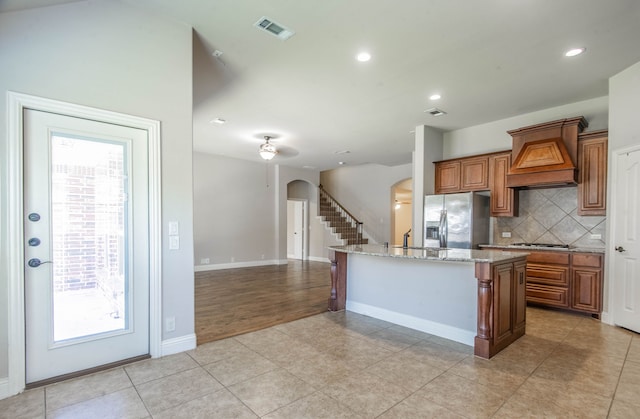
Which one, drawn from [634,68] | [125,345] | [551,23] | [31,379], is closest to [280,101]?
[551,23]

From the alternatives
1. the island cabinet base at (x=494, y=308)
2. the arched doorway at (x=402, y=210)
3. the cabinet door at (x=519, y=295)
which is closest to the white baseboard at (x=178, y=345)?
the island cabinet base at (x=494, y=308)

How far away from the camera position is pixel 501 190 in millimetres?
5078

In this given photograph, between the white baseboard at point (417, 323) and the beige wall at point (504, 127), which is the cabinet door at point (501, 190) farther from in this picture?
Result: the white baseboard at point (417, 323)

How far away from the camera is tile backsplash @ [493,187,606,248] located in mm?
4531

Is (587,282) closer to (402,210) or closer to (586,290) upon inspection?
(586,290)

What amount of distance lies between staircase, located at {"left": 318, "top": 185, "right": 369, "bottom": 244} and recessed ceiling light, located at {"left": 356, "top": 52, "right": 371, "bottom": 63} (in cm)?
658

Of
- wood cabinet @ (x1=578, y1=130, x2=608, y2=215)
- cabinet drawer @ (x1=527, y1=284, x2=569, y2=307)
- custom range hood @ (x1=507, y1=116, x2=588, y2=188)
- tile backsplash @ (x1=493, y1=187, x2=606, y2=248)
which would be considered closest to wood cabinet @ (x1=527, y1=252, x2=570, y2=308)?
cabinet drawer @ (x1=527, y1=284, x2=569, y2=307)

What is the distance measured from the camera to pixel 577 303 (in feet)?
13.7

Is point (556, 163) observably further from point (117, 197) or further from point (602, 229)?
point (117, 197)

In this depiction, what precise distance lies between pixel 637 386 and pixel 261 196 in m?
7.98

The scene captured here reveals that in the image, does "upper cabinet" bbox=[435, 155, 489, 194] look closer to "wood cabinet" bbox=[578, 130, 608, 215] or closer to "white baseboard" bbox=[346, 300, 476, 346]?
"wood cabinet" bbox=[578, 130, 608, 215]

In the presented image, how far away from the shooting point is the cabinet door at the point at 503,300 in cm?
293

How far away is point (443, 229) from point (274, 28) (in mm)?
4075

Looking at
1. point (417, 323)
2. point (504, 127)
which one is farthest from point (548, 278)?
point (504, 127)
